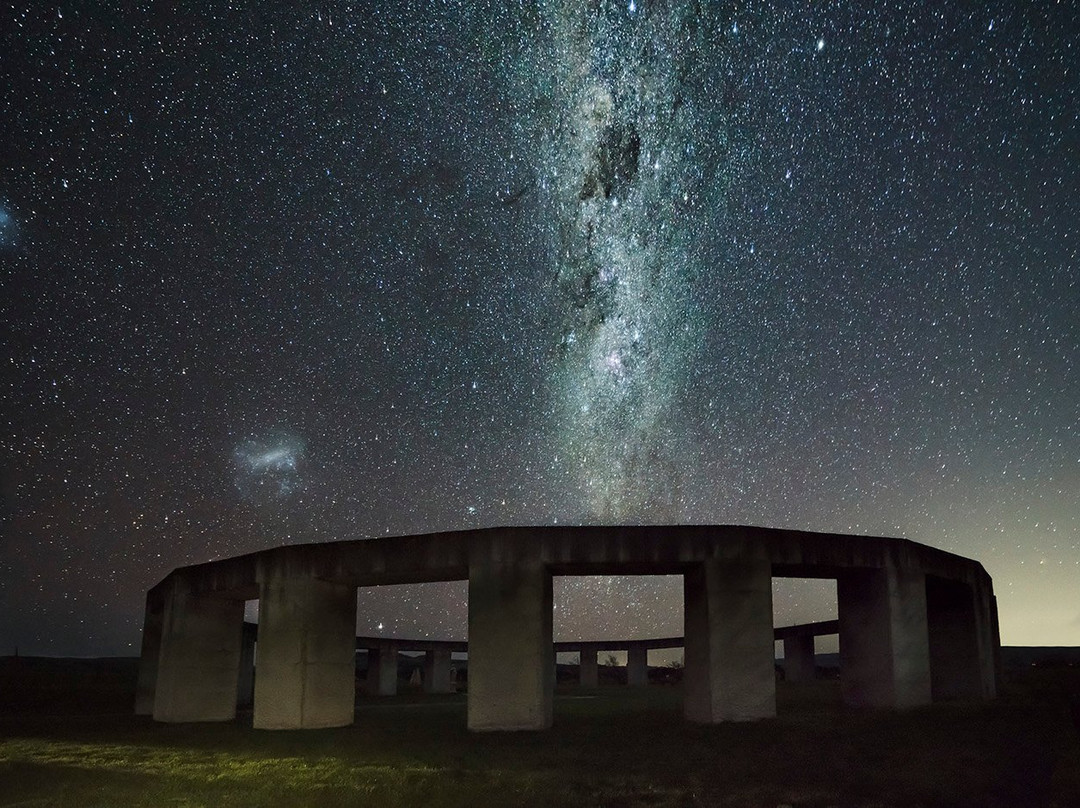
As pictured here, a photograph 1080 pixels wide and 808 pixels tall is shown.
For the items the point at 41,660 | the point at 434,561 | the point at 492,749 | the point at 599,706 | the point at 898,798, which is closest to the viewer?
the point at 898,798

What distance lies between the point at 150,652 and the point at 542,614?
51.0ft

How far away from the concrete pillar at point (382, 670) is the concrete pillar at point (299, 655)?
20.6m

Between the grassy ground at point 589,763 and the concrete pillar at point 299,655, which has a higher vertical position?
the concrete pillar at point 299,655

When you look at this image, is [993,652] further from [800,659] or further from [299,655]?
[299,655]

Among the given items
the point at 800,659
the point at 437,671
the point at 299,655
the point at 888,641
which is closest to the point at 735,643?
the point at 888,641

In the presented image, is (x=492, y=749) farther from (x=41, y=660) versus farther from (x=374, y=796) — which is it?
(x=41, y=660)

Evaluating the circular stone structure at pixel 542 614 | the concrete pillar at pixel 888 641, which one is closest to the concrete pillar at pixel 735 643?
the circular stone structure at pixel 542 614

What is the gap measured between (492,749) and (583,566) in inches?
182

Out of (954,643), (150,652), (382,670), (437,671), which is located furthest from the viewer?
(437,671)

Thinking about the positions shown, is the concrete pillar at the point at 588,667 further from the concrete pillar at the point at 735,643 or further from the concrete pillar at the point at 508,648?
the concrete pillar at the point at 508,648

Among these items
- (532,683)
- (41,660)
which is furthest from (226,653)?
(41,660)

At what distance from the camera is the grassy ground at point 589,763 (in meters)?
10.3

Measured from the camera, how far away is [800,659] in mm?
36625

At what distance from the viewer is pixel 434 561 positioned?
1780cm
